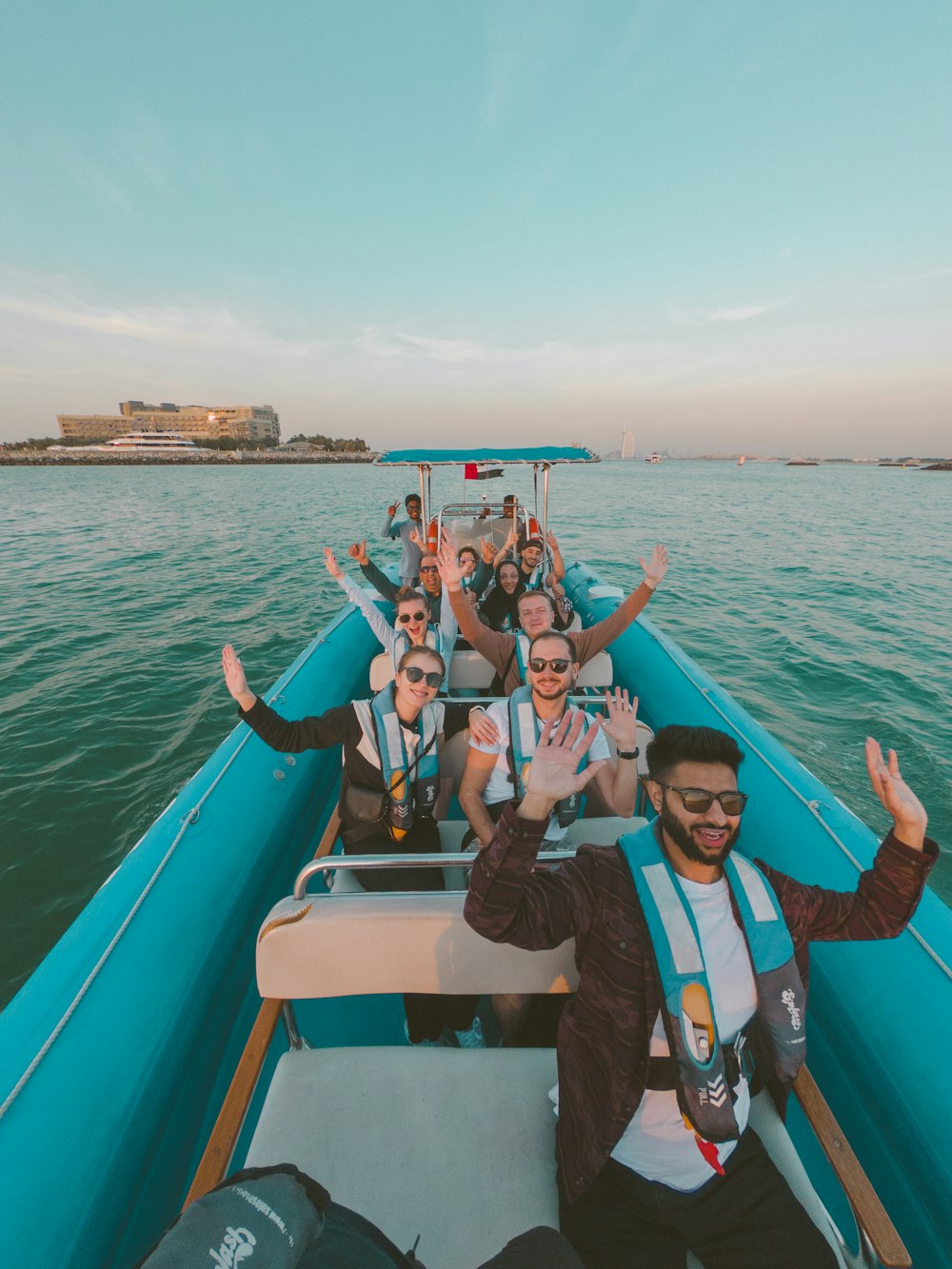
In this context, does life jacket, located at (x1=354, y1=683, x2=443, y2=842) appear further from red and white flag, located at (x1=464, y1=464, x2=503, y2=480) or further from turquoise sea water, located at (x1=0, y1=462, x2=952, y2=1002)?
red and white flag, located at (x1=464, y1=464, x2=503, y2=480)

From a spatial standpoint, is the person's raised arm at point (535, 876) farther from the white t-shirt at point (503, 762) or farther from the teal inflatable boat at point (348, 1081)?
the white t-shirt at point (503, 762)

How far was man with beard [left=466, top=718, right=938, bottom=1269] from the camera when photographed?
4.43 feet

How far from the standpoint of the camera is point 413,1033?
2.31 m

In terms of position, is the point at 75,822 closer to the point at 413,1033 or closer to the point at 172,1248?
the point at 413,1033

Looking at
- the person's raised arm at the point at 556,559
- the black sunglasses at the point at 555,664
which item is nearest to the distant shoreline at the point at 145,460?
the person's raised arm at the point at 556,559

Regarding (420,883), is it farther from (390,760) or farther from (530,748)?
(530,748)

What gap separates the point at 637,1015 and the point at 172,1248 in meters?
1.12

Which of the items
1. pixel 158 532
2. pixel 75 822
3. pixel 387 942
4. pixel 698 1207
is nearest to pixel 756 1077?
pixel 698 1207

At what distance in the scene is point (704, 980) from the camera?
136cm

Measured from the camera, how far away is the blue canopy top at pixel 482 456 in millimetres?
6125

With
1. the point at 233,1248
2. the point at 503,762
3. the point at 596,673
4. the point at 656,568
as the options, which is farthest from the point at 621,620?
the point at 233,1248

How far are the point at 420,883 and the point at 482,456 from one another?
4.98 m

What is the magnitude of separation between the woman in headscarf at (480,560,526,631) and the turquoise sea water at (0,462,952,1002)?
3505 millimetres

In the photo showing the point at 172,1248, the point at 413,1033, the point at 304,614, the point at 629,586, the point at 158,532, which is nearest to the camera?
the point at 172,1248
